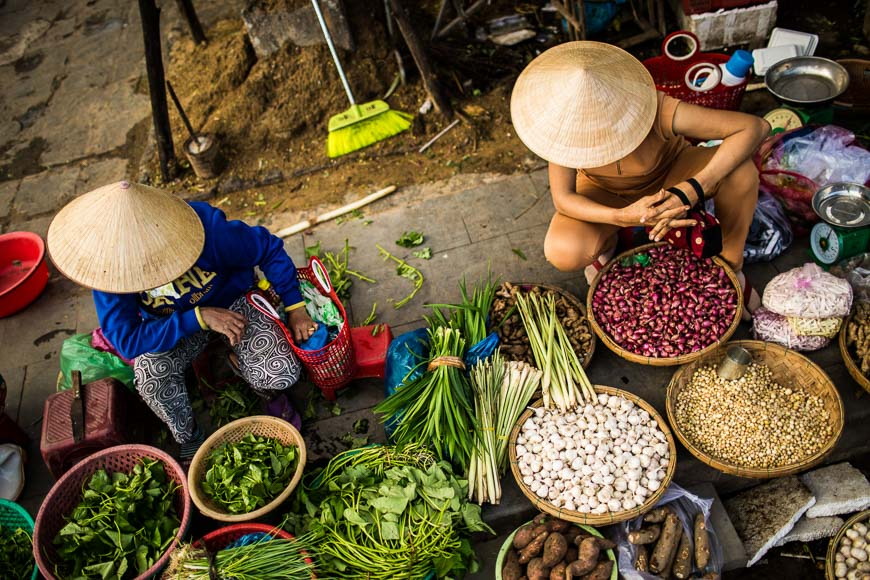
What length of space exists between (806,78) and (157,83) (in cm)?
408

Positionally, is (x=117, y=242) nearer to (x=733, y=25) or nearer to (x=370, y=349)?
(x=370, y=349)

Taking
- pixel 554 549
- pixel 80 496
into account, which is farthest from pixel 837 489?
pixel 80 496

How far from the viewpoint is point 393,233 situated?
159 inches

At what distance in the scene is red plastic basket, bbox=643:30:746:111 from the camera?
12.0ft

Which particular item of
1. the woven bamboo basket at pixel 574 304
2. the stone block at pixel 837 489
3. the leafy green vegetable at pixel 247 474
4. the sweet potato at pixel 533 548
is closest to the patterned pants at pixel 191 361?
the leafy green vegetable at pixel 247 474

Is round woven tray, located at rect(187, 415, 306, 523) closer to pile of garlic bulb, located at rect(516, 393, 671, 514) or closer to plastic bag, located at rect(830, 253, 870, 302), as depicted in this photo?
pile of garlic bulb, located at rect(516, 393, 671, 514)

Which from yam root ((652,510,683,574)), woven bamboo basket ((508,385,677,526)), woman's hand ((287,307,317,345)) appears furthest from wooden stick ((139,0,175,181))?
yam root ((652,510,683,574))

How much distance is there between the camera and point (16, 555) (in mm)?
2602

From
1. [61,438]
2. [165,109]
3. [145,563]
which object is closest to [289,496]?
[145,563]

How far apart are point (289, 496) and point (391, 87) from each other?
328cm

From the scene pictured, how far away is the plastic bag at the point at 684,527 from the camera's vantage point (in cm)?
255

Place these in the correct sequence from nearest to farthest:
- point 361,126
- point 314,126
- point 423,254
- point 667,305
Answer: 1. point 667,305
2. point 423,254
3. point 361,126
4. point 314,126

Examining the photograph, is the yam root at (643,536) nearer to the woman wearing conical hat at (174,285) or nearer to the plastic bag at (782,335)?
the plastic bag at (782,335)

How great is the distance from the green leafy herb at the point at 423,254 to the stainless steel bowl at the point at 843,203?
2.04 meters
